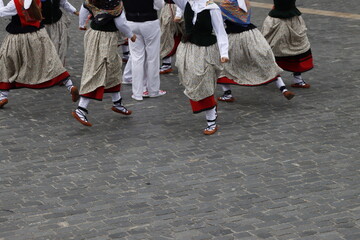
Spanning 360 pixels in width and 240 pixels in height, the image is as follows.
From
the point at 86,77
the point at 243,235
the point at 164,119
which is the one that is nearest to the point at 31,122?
the point at 86,77

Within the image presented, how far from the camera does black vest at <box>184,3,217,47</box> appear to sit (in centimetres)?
937

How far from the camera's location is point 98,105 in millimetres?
10812

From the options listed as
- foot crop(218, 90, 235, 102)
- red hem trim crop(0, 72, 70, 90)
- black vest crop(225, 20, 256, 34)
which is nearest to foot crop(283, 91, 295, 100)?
foot crop(218, 90, 235, 102)

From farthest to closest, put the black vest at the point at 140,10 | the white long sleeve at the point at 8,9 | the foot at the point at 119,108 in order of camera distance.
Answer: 1. the black vest at the point at 140,10
2. the foot at the point at 119,108
3. the white long sleeve at the point at 8,9

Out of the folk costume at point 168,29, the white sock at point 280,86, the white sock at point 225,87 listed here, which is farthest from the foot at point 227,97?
the folk costume at point 168,29

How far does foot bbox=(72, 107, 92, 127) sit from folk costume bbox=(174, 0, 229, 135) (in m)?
1.21

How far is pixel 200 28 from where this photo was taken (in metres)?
9.41

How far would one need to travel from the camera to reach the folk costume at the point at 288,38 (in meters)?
11.2

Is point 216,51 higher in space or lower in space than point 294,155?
higher

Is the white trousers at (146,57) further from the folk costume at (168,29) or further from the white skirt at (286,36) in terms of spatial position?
the white skirt at (286,36)

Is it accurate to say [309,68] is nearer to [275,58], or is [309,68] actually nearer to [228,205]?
[275,58]

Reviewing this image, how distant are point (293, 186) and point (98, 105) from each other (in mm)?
3774

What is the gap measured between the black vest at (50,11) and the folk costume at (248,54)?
2.57 m

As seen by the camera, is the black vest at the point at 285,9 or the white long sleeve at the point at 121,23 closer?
the white long sleeve at the point at 121,23
